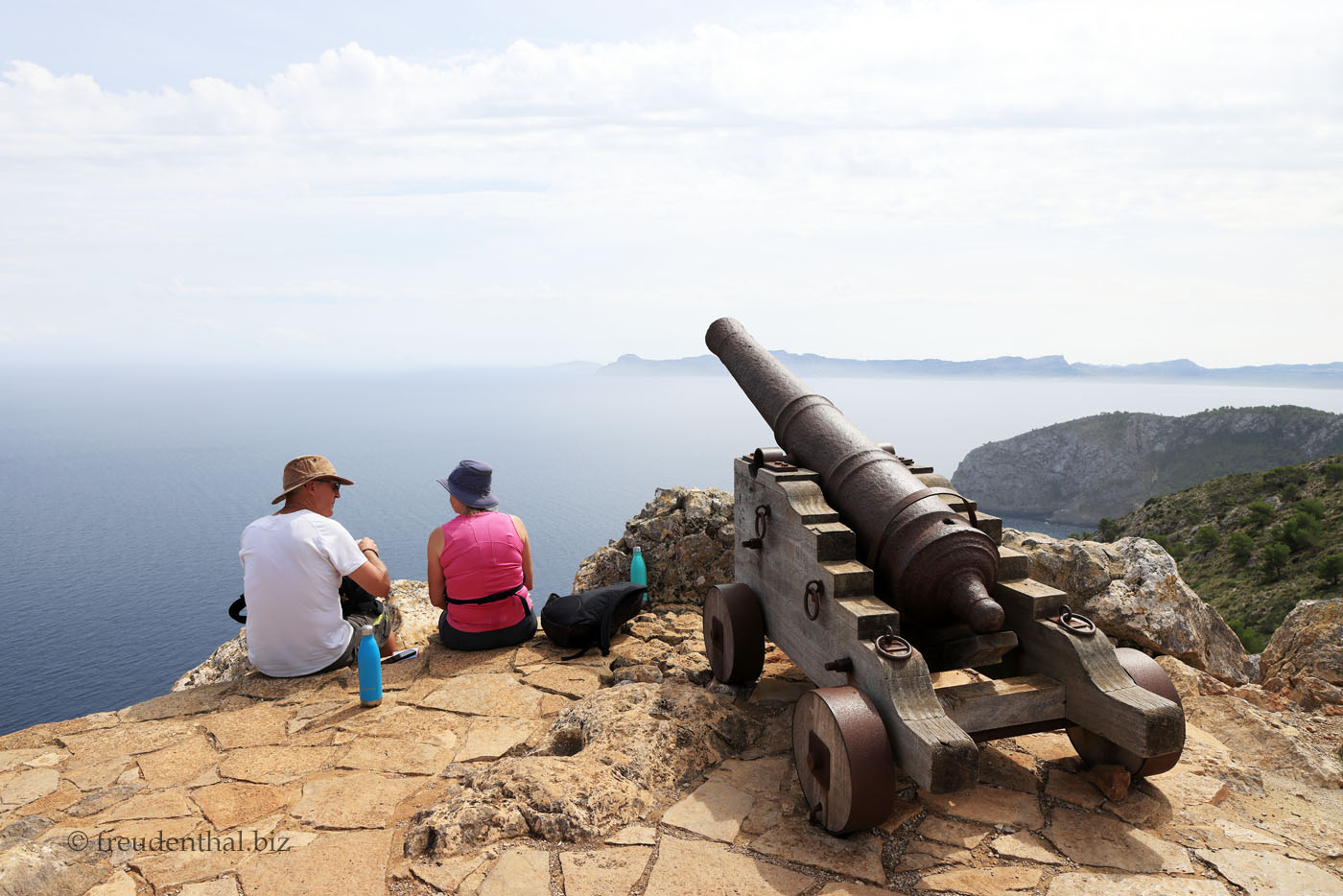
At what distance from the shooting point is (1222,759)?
381 cm

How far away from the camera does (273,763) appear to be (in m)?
4.07

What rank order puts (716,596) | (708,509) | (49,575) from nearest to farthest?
(716,596), (708,509), (49,575)

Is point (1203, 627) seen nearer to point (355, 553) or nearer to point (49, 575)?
point (355, 553)

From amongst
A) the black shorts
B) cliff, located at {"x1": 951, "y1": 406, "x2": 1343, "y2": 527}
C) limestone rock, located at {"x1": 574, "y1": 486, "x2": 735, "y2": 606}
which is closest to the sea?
cliff, located at {"x1": 951, "y1": 406, "x2": 1343, "y2": 527}

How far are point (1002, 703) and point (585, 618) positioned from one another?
304 cm

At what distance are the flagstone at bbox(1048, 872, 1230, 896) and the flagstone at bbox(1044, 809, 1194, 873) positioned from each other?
0.21ft

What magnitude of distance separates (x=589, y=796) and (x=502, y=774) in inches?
17.4

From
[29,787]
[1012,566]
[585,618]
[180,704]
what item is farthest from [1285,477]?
[29,787]

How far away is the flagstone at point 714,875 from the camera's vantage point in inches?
110

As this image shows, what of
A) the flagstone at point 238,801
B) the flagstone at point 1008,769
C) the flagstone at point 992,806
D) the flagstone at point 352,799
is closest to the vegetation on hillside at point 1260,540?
the flagstone at point 1008,769

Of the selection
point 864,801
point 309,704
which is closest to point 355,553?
point 309,704

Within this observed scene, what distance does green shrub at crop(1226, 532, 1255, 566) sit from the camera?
25.2 meters

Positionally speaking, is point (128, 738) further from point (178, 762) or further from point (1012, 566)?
point (1012, 566)

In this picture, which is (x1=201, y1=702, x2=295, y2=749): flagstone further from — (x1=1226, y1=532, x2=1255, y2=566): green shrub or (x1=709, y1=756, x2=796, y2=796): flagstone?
(x1=1226, y1=532, x2=1255, y2=566): green shrub
